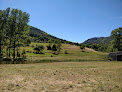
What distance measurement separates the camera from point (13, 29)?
47.6 meters

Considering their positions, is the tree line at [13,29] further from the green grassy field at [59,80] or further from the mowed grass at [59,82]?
the mowed grass at [59,82]

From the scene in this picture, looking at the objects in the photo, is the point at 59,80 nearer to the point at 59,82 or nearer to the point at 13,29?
the point at 59,82

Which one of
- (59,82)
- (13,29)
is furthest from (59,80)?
(13,29)

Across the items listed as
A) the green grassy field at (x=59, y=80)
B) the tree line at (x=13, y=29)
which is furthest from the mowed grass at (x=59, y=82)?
the tree line at (x=13, y=29)

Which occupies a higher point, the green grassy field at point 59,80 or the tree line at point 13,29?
the tree line at point 13,29

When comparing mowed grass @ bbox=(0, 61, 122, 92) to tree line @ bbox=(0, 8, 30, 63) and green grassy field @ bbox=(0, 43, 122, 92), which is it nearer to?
green grassy field @ bbox=(0, 43, 122, 92)

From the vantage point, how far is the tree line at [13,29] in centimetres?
4759

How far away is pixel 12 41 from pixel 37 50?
145 feet

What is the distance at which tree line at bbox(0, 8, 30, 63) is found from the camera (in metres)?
47.6

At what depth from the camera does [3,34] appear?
48125 mm

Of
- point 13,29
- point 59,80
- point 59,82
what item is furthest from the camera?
point 13,29

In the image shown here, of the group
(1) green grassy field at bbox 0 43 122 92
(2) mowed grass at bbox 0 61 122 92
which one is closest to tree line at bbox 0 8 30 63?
(1) green grassy field at bbox 0 43 122 92

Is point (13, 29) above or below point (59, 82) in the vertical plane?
above

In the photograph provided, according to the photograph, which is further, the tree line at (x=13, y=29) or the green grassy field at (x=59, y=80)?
the tree line at (x=13, y=29)
